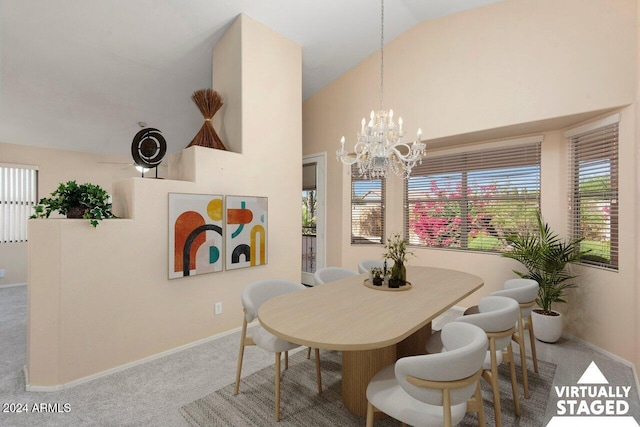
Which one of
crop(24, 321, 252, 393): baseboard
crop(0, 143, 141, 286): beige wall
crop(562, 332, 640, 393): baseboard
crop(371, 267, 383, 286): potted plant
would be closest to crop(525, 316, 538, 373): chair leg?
crop(562, 332, 640, 393): baseboard

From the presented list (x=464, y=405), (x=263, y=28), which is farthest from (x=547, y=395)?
(x=263, y=28)

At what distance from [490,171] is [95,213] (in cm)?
416

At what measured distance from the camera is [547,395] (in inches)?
85.0

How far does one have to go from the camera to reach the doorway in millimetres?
5047

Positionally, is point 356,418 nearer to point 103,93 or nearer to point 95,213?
point 95,213

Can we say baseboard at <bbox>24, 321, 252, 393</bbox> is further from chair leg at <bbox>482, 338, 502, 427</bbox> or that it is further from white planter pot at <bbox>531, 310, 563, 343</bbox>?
white planter pot at <bbox>531, 310, 563, 343</bbox>

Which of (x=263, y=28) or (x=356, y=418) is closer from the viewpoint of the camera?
(x=356, y=418)

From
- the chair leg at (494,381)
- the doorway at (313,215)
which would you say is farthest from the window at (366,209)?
the chair leg at (494,381)

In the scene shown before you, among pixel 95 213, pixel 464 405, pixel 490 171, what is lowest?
pixel 464 405

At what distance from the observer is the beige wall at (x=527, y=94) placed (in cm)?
268

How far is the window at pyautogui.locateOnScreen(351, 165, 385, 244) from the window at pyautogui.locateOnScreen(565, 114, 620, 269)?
7.33ft

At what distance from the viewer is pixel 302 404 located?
2053mm

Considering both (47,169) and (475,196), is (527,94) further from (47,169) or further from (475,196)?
(47,169)

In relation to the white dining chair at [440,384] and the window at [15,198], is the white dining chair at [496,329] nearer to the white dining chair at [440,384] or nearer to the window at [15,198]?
the white dining chair at [440,384]
